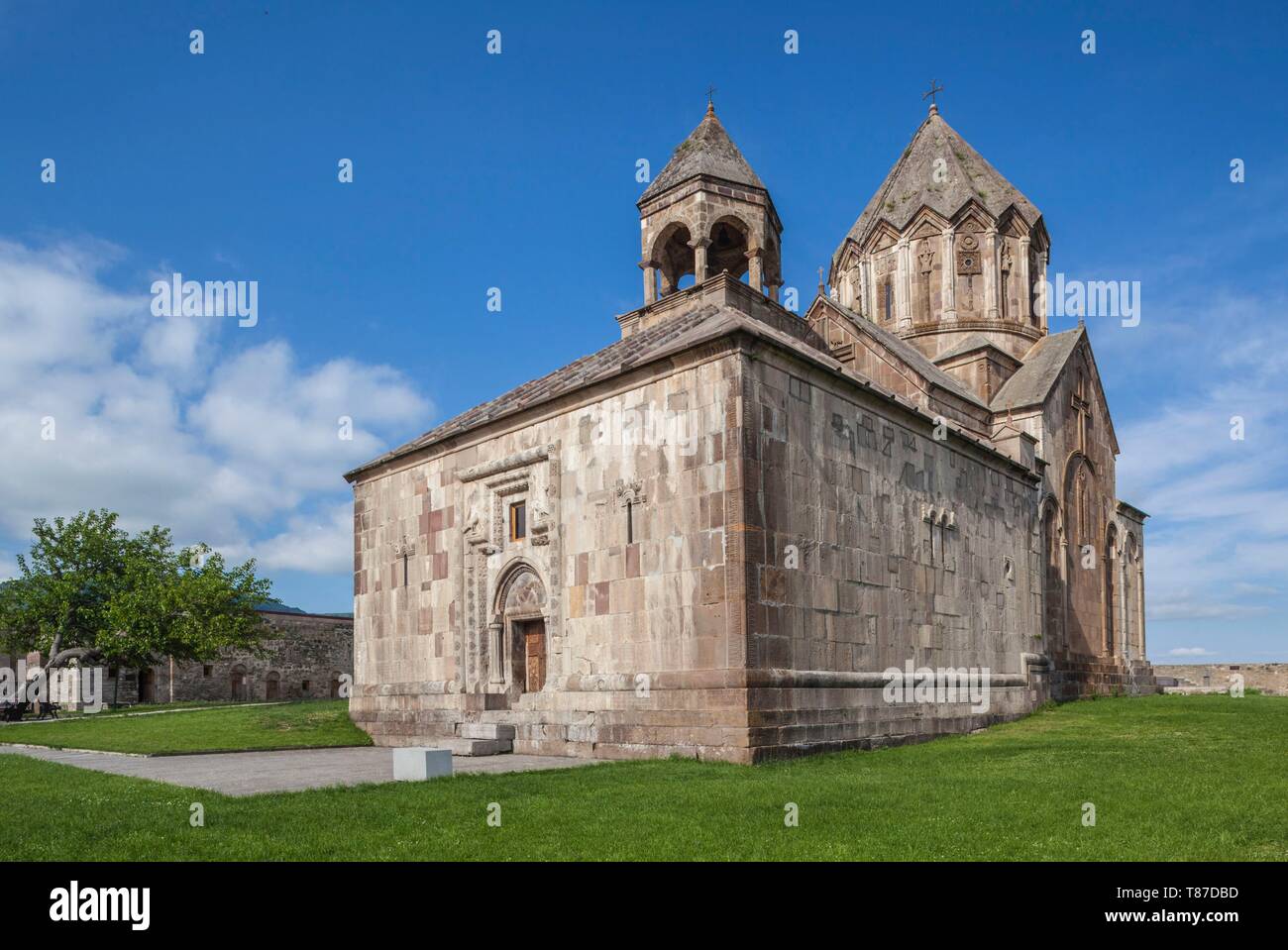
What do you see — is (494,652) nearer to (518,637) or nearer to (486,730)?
(518,637)

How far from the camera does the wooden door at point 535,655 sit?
66.4 ft

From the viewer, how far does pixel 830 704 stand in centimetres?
1720

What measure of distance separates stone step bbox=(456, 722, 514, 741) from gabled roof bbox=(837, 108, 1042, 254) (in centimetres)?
2442

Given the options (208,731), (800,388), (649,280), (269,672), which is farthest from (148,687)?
(800,388)

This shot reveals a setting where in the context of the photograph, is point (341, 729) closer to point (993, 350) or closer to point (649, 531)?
point (649, 531)

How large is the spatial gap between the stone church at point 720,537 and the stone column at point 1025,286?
3545mm

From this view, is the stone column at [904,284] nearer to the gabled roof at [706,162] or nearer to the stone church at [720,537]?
the stone church at [720,537]

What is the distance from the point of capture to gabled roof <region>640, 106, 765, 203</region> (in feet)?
80.7

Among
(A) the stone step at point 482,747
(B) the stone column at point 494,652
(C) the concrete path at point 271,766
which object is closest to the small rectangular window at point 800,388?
(C) the concrete path at point 271,766

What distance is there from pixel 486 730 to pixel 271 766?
4066 millimetres

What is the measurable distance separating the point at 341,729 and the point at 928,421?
1521 centimetres

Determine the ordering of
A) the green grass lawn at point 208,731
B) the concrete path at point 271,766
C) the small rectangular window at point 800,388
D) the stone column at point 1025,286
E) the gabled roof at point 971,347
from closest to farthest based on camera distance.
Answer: the concrete path at point 271,766 < the small rectangular window at point 800,388 < the green grass lawn at point 208,731 < the gabled roof at point 971,347 < the stone column at point 1025,286

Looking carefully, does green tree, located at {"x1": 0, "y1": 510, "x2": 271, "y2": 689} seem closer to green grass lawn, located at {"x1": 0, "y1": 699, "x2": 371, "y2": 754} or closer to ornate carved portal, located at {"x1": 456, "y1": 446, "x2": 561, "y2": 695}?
green grass lawn, located at {"x1": 0, "y1": 699, "x2": 371, "y2": 754}
